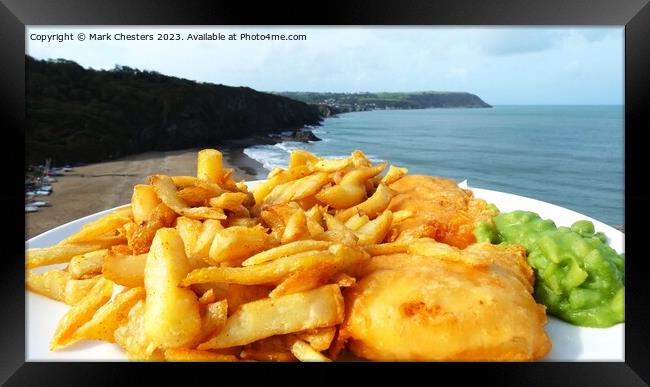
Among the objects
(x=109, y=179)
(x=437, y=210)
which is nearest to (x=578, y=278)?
(x=437, y=210)

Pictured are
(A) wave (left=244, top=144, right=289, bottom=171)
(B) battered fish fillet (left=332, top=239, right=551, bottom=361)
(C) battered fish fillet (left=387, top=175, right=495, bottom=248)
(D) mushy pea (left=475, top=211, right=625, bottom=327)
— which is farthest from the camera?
(A) wave (left=244, top=144, right=289, bottom=171)

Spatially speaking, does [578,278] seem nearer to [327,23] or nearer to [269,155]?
[327,23]

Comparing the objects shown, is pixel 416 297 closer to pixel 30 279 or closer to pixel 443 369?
pixel 443 369

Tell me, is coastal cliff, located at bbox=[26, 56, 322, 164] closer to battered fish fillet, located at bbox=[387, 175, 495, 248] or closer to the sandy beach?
the sandy beach

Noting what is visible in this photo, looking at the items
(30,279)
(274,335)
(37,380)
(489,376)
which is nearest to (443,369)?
(489,376)

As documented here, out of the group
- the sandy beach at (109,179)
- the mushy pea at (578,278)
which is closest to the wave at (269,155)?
the sandy beach at (109,179)

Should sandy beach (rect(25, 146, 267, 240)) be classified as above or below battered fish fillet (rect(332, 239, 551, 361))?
above

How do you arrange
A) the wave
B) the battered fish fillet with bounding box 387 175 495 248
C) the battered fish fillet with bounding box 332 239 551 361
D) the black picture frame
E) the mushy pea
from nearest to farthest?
1. the black picture frame
2. the battered fish fillet with bounding box 332 239 551 361
3. the mushy pea
4. the battered fish fillet with bounding box 387 175 495 248
5. the wave

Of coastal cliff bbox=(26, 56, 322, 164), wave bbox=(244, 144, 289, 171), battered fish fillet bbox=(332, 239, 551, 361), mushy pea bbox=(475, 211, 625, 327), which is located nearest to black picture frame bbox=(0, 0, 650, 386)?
battered fish fillet bbox=(332, 239, 551, 361)
